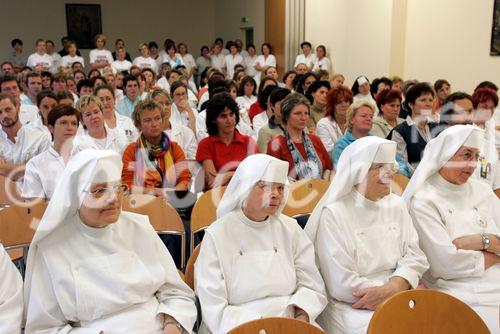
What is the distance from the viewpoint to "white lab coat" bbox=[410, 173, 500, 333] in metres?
2.94

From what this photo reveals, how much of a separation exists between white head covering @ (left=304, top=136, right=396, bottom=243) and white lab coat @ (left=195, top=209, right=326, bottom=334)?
0.63ft

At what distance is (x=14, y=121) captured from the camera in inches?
201

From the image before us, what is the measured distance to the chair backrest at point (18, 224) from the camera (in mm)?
3184

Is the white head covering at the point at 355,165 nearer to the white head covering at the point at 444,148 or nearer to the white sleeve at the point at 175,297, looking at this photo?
the white head covering at the point at 444,148

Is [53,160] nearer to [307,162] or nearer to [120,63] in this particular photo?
[307,162]

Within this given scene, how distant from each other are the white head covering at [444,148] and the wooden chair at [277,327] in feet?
4.72

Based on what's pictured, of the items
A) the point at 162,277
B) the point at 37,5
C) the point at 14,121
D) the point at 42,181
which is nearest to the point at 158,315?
the point at 162,277

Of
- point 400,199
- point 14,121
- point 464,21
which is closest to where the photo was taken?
point 400,199

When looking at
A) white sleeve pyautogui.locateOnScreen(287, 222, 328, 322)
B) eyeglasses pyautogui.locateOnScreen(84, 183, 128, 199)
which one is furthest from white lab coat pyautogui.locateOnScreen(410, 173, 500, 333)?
eyeglasses pyautogui.locateOnScreen(84, 183, 128, 199)

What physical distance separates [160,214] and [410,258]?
161cm

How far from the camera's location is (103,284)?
2.38 metres

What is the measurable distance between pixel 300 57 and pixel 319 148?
9.18m

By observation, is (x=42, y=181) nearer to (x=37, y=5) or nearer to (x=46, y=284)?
(x=46, y=284)

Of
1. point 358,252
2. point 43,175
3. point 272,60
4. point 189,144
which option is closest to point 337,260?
point 358,252
